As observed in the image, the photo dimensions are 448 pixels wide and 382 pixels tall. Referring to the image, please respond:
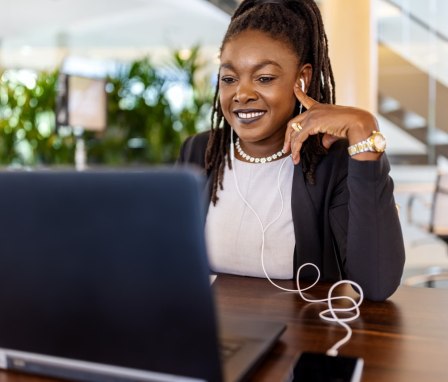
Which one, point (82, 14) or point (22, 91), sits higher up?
point (82, 14)

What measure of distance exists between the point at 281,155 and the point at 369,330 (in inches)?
26.9

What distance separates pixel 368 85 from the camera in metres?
4.15

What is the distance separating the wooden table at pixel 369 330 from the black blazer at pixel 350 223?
63mm

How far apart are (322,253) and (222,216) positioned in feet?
0.91

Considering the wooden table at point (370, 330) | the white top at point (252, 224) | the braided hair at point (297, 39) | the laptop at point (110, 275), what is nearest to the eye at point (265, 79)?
the braided hair at point (297, 39)

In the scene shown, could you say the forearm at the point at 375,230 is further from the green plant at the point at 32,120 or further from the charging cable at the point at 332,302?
the green plant at the point at 32,120

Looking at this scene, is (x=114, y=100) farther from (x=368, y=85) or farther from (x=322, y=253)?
(x=322, y=253)

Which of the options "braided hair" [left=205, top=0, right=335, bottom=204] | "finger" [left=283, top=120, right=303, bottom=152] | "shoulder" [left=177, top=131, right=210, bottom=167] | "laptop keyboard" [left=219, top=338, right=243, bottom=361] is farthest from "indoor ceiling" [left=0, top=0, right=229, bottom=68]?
"laptop keyboard" [left=219, top=338, right=243, bottom=361]

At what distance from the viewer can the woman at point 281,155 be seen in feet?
4.58

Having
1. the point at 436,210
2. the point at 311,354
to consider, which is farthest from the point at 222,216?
the point at 436,210

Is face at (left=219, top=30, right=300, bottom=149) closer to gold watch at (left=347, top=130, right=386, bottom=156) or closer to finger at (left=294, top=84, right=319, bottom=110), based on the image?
finger at (left=294, top=84, right=319, bottom=110)

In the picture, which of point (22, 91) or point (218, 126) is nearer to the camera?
point (218, 126)

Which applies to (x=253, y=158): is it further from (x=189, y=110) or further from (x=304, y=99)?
(x=189, y=110)

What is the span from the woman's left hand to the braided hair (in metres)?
0.11
